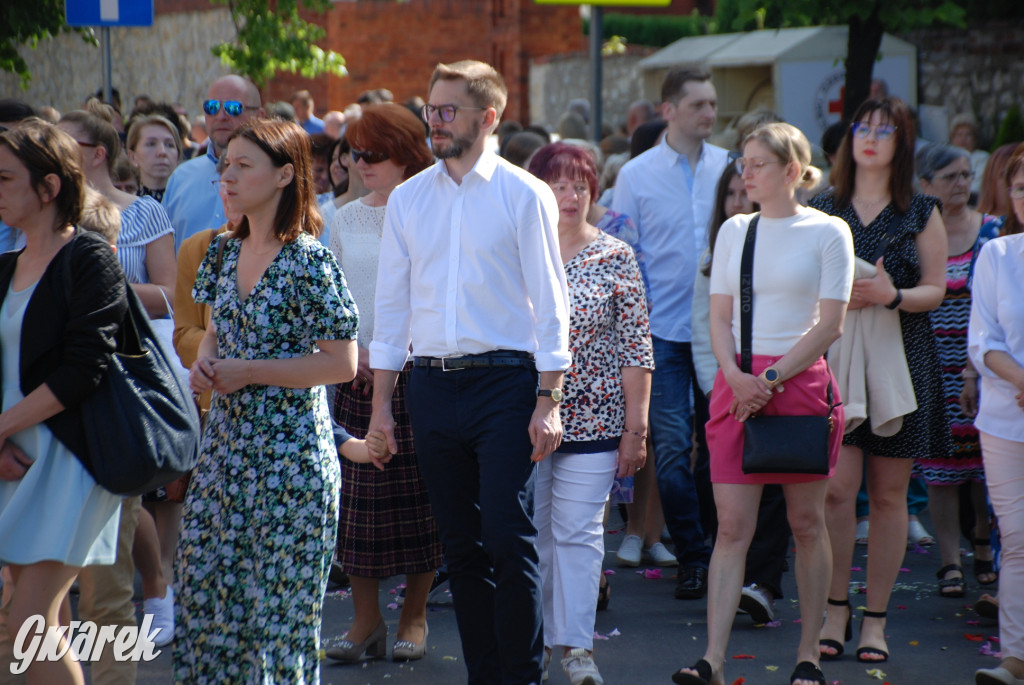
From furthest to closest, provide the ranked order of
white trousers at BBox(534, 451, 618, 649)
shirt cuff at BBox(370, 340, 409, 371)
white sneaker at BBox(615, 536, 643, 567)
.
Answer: white sneaker at BBox(615, 536, 643, 567) → white trousers at BBox(534, 451, 618, 649) → shirt cuff at BBox(370, 340, 409, 371)

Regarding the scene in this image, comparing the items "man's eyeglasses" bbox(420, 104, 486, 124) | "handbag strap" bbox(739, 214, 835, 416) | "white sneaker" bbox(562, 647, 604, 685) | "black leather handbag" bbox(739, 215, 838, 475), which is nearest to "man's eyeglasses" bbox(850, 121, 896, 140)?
"handbag strap" bbox(739, 214, 835, 416)

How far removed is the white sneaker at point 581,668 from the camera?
185 inches

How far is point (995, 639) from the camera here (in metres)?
5.29

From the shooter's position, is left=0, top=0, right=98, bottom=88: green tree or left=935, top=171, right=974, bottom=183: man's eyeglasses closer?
left=935, top=171, right=974, bottom=183: man's eyeglasses

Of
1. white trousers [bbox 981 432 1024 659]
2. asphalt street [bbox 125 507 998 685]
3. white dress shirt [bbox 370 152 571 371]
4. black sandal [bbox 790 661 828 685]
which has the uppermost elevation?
white dress shirt [bbox 370 152 571 371]

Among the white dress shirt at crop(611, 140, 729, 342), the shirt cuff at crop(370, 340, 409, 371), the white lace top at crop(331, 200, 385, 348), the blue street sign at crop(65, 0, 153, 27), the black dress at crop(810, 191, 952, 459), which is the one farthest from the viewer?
the blue street sign at crop(65, 0, 153, 27)

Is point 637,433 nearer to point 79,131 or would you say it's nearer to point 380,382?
point 380,382

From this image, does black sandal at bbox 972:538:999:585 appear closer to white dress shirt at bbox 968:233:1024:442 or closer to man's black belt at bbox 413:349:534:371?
white dress shirt at bbox 968:233:1024:442

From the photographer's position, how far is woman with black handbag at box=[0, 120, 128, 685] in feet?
11.3

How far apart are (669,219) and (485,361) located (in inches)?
106

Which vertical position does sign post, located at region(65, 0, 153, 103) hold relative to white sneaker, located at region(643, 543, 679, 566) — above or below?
above

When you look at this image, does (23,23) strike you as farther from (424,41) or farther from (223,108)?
(424,41)

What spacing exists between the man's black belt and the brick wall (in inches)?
835

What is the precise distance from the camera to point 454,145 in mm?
4062
